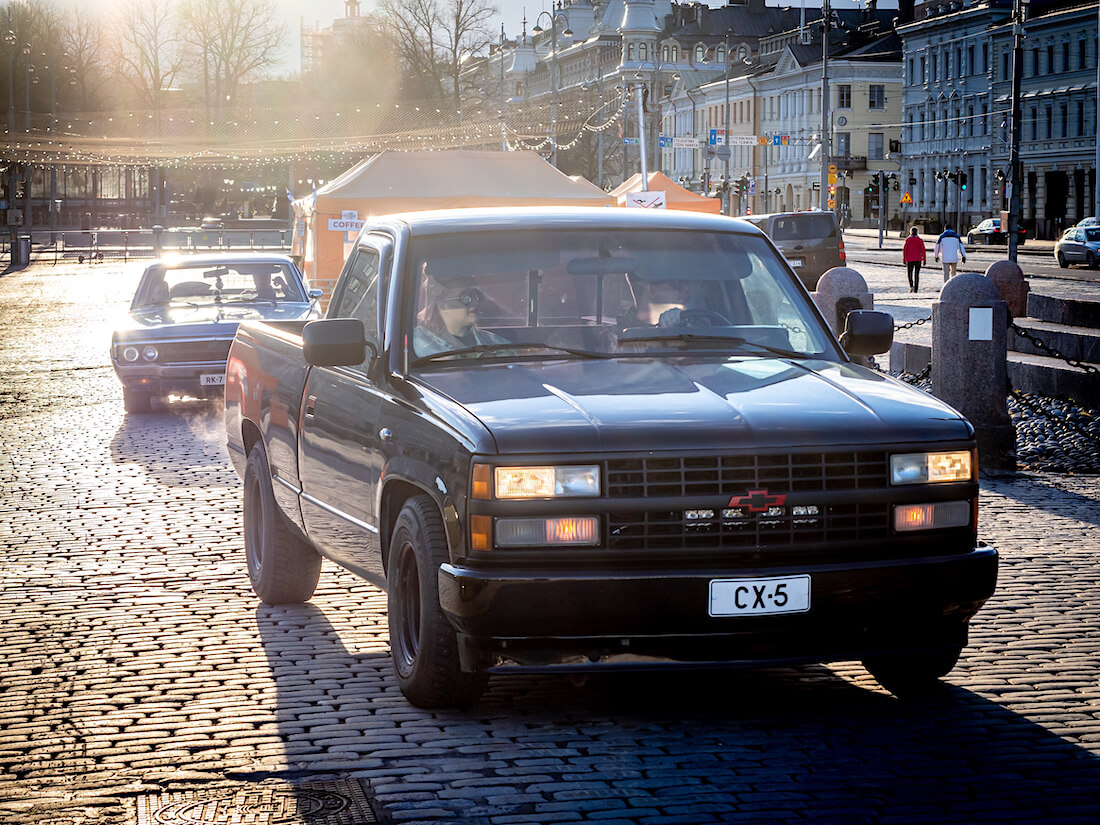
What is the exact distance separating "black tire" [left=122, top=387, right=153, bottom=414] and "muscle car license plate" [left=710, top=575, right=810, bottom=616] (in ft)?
41.8

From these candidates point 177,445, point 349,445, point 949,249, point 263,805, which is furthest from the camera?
point 949,249

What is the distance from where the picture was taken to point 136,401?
17391 millimetres

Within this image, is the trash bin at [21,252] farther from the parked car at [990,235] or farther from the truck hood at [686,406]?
the truck hood at [686,406]

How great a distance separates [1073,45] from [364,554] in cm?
8466

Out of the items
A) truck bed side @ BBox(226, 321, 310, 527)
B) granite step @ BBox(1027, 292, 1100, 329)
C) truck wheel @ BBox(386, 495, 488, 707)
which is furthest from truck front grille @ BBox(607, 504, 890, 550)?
granite step @ BBox(1027, 292, 1100, 329)

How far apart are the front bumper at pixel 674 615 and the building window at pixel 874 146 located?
117769 mm

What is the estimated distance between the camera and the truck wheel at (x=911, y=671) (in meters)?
6.02

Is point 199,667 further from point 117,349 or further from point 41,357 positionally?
point 41,357

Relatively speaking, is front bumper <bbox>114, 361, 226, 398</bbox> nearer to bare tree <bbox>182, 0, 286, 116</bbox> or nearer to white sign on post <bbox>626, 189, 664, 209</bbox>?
white sign on post <bbox>626, 189, 664, 209</bbox>

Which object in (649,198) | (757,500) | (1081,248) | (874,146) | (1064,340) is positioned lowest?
(1064,340)

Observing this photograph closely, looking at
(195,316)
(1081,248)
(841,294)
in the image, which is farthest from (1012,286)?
(1081,248)

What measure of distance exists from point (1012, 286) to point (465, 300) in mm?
17402

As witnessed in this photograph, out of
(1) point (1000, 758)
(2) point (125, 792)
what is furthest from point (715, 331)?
(2) point (125, 792)

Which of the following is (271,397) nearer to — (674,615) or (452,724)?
(452,724)
